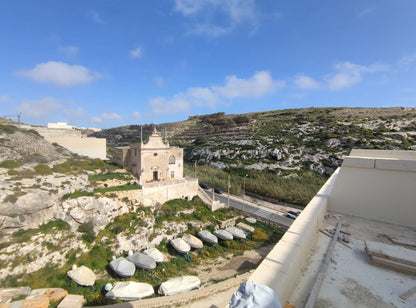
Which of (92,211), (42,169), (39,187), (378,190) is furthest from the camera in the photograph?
(42,169)

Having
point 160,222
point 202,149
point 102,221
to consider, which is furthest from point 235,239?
point 202,149

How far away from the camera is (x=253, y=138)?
50312mm

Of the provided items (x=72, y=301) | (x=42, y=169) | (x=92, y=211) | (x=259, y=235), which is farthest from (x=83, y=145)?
(x=259, y=235)

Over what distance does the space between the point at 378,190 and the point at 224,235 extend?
16453 millimetres

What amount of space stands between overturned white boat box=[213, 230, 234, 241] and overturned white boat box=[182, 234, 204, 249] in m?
2.05

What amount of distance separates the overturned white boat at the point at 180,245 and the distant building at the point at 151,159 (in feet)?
28.3

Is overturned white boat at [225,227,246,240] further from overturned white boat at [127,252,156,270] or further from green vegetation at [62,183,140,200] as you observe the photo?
green vegetation at [62,183,140,200]

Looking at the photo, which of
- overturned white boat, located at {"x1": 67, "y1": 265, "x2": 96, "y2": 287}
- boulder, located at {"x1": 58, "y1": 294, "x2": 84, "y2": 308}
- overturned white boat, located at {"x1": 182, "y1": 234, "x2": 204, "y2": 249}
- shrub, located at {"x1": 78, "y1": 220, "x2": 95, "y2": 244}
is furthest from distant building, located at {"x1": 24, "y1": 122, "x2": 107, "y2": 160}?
boulder, located at {"x1": 58, "y1": 294, "x2": 84, "y2": 308}

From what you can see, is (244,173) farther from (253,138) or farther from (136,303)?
(136,303)

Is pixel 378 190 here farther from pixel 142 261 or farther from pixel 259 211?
pixel 259 211

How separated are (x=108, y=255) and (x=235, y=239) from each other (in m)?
11.8

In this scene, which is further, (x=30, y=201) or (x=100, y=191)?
(x=100, y=191)

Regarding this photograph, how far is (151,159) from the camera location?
24562 millimetres

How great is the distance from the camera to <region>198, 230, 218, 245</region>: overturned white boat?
19073mm
